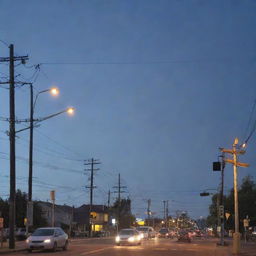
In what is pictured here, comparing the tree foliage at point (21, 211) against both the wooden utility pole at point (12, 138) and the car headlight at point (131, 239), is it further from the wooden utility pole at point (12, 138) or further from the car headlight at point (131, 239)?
the wooden utility pole at point (12, 138)

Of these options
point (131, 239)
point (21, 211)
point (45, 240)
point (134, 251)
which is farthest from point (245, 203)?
point (45, 240)

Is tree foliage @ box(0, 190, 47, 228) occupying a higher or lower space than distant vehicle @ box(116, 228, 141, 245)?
higher

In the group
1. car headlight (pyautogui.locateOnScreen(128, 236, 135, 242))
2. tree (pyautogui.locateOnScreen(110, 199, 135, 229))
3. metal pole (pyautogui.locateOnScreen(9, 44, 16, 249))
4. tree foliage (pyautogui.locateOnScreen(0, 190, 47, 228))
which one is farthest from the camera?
tree (pyautogui.locateOnScreen(110, 199, 135, 229))

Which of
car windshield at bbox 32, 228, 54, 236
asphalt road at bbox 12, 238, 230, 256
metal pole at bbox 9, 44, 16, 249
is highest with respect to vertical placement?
metal pole at bbox 9, 44, 16, 249

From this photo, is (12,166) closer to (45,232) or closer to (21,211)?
(45,232)

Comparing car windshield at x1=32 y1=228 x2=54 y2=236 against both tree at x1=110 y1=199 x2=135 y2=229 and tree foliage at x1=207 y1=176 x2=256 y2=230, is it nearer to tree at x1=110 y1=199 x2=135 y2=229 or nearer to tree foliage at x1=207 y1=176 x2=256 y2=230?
tree foliage at x1=207 y1=176 x2=256 y2=230

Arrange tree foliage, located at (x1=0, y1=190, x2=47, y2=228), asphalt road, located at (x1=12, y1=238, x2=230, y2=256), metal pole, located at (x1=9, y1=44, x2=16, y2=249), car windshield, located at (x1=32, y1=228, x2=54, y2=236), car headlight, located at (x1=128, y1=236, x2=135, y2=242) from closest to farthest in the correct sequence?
asphalt road, located at (x1=12, y1=238, x2=230, y2=256)
car windshield, located at (x1=32, y1=228, x2=54, y2=236)
metal pole, located at (x1=9, y1=44, x2=16, y2=249)
car headlight, located at (x1=128, y1=236, x2=135, y2=242)
tree foliage, located at (x1=0, y1=190, x2=47, y2=228)

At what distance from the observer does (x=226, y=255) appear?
3372 centimetres

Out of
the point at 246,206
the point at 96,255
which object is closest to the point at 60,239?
the point at 96,255

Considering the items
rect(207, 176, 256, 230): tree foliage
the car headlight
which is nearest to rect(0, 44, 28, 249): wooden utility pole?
the car headlight

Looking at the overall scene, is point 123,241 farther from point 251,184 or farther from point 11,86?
point 251,184

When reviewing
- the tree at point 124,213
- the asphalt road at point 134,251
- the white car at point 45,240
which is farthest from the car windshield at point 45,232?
the tree at point 124,213

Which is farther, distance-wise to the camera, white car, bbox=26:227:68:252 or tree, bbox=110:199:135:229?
tree, bbox=110:199:135:229

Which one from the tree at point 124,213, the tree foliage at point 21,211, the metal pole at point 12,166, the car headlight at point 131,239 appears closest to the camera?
the metal pole at point 12,166
